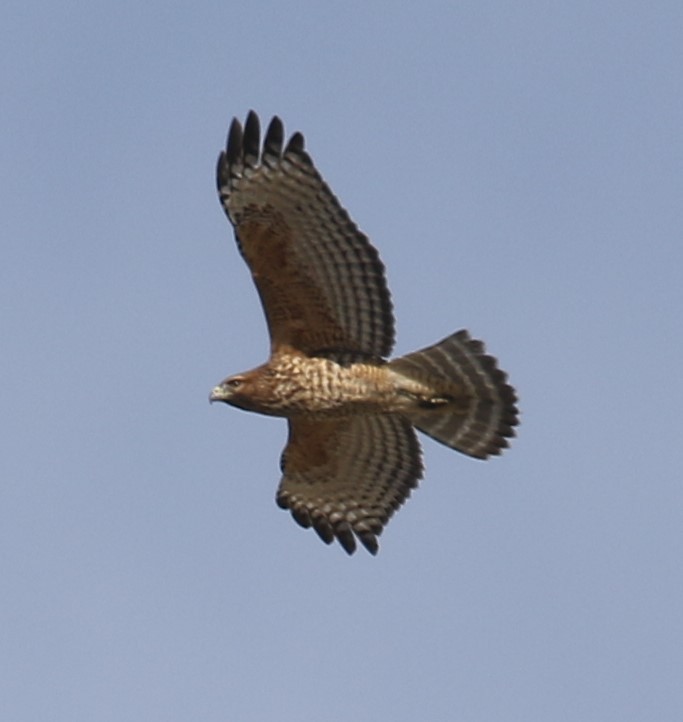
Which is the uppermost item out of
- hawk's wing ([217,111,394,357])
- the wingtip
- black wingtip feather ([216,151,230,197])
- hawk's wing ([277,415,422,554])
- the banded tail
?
the wingtip

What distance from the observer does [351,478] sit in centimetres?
1969

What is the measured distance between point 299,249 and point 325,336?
0.71 m

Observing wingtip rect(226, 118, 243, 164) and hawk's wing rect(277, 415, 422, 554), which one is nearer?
wingtip rect(226, 118, 243, 164)

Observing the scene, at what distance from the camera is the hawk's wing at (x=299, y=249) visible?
1814cm

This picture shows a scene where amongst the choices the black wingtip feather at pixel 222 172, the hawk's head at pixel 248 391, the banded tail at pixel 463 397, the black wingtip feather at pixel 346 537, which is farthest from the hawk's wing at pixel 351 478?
the black wingtip feather at pixel 222 172

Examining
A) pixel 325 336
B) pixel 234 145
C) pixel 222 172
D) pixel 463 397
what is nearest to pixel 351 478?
pixel 463 397

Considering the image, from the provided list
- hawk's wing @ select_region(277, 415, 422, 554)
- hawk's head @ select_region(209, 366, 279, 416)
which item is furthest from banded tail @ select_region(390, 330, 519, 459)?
hawk's head @ select_region(209, 366, 279, 416)

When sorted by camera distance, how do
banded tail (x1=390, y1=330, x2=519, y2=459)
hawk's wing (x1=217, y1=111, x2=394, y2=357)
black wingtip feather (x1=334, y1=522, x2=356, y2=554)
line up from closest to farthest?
1. hawk's wing (x1=217, y1=111, x2=394, y2=357)
2. banded tail (x1=390, y1=330, x2=519, y2=459)
3. black wingtip feather (x1=334, y1=522, x2=356, y2=554)

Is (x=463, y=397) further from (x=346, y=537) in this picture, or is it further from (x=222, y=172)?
(x=222, y=172)

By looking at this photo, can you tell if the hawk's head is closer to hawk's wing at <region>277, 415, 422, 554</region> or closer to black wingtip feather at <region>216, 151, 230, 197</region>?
hawk's wing at <region>277, 415, 422, 554</region>

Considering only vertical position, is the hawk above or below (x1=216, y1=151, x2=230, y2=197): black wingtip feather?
below

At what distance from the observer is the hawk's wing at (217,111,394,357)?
18.1 meters

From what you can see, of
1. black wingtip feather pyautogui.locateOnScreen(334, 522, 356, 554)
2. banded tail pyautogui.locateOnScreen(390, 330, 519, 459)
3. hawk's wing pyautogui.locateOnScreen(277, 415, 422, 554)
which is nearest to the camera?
Result: banded tail pyautogui.locateOnScreen(390, 330, 519, 459)

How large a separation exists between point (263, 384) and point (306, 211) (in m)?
1.32
